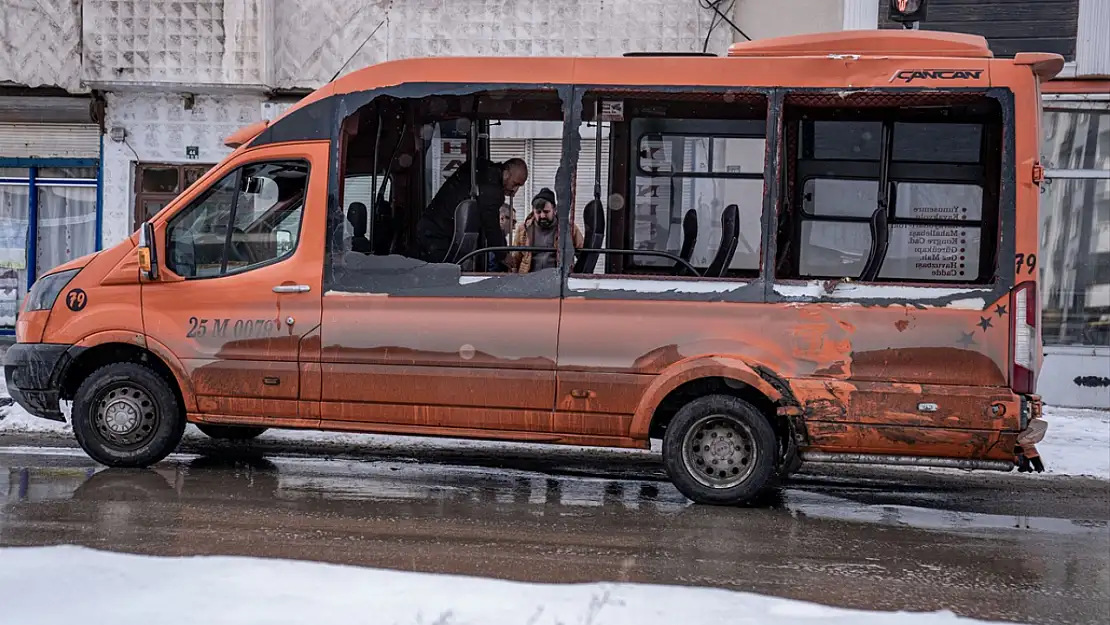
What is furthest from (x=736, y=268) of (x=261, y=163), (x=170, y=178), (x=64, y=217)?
(x=64, y=217)

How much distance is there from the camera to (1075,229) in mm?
15141

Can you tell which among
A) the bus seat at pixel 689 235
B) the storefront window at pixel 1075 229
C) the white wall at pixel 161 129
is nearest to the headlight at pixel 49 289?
the bus seat at pixel 689 235

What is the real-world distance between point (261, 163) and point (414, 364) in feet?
5.87

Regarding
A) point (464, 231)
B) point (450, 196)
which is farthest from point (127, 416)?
point (450, 196)

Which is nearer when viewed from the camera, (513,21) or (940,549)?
(940,549)

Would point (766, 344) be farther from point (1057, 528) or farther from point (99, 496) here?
point (99, 496)

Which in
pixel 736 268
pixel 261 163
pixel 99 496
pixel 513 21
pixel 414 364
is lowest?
pixel 99 496

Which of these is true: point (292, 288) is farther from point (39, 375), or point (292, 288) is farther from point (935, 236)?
point (935, 236)

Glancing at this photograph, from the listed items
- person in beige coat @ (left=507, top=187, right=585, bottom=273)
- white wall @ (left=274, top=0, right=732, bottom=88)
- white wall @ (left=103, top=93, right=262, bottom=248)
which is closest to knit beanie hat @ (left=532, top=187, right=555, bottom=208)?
person in beige coat @ (left=507, top=187, right=585, bottom=273)

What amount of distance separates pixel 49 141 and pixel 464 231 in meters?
11.9

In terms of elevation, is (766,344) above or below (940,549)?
above

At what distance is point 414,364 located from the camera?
773 centimetres

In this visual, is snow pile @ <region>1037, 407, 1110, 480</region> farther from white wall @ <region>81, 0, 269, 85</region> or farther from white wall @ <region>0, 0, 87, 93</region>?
white wall @ <region>0, 0, 87, 93</region>

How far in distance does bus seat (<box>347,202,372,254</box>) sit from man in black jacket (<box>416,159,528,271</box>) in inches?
16.1
